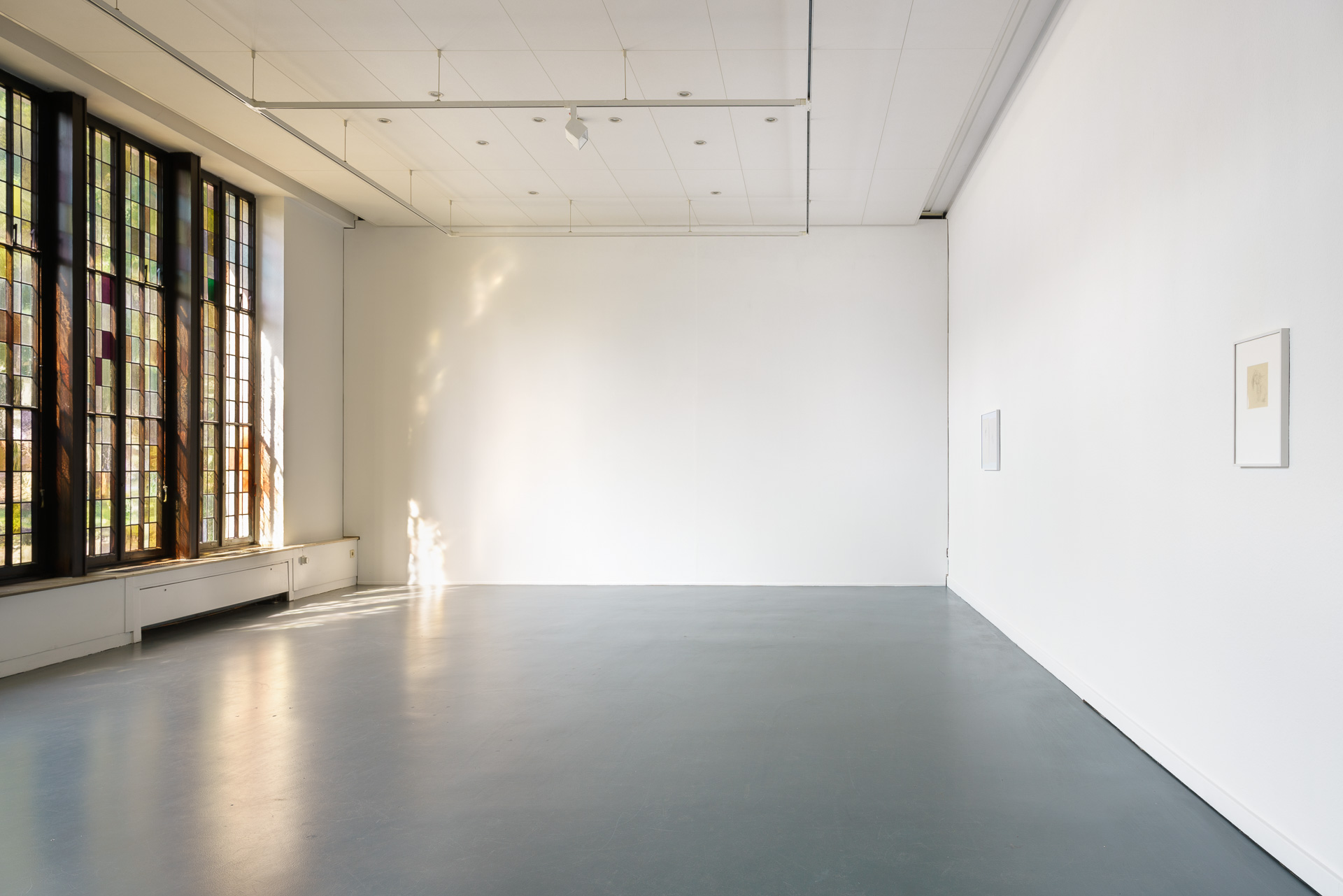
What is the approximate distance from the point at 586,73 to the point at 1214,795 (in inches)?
247

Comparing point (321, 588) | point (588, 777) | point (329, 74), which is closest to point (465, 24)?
point (329, 74)

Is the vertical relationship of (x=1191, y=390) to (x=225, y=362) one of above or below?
below

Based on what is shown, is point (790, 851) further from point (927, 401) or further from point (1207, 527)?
point (927, 401)

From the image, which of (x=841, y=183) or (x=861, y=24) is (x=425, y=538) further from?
(x=861, y=24)

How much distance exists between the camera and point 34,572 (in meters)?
6.79

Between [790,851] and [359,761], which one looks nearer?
[790,851]

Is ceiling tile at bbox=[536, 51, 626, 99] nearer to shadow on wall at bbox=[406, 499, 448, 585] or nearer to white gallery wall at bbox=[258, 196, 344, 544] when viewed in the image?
white gallery wall at bbox=[258, 196, 344, 544]

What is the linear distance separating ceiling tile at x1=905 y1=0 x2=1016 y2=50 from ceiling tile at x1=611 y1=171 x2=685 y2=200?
11.4 feet

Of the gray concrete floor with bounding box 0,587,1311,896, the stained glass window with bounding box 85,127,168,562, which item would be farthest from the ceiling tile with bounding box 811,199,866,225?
the stained glass window with bounding box 85,127,168,562

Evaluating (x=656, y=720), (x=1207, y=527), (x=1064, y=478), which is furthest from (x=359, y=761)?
(x=1064, y=478)

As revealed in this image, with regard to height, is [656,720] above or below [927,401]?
below

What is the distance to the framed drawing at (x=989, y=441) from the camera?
25.7 ft

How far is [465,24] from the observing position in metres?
5.89

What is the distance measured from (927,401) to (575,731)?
24.0 ft
